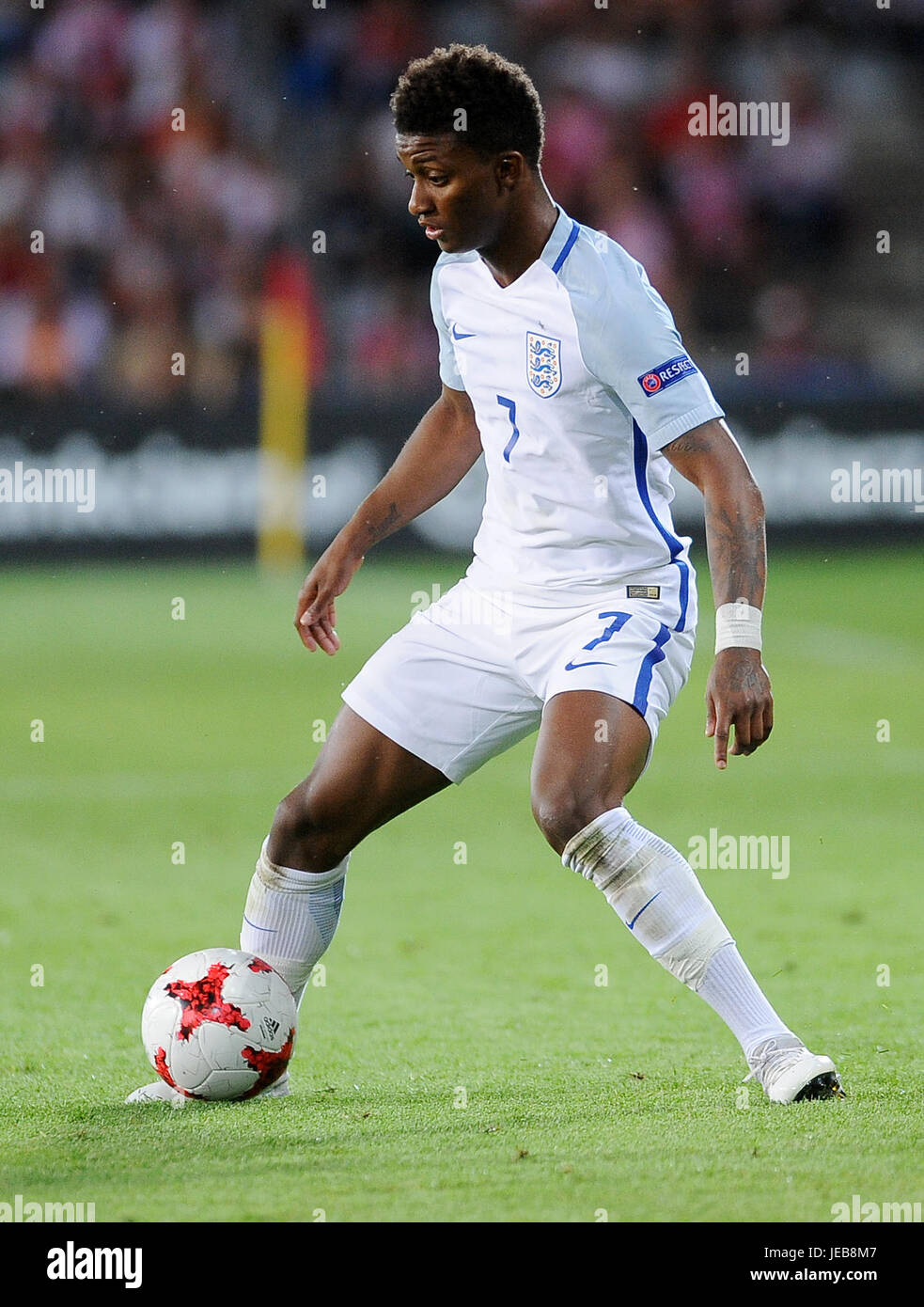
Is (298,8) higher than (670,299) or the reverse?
higher

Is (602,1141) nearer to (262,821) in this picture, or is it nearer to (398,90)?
(398,90)

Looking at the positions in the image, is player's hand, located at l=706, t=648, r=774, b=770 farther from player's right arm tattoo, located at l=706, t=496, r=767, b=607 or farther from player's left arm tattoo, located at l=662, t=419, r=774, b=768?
player's right arm tattoo, located at l=706, t=496, r=767, b=607

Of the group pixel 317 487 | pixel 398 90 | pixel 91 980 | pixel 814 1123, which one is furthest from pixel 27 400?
pixel 814 1123

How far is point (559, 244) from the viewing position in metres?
4.22

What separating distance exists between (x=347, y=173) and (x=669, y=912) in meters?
13.6

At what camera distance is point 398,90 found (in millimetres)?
4090

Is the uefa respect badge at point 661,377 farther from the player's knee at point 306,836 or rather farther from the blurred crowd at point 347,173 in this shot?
the blurred crowd at point 347,173

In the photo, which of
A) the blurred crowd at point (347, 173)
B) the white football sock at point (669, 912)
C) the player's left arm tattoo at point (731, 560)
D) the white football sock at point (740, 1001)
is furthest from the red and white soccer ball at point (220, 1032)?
the blurred crowd at point (347, 173)

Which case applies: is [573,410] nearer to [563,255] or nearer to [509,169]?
[563,255]

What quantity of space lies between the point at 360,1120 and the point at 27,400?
10.6 metres

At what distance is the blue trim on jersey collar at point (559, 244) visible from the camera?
4203mm

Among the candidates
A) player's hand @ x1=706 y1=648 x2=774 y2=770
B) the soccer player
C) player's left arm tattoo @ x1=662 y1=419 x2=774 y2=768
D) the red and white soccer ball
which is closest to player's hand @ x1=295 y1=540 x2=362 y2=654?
the soccer player

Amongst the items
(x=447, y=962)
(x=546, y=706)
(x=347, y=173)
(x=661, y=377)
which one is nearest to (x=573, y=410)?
(x=661, y=377)

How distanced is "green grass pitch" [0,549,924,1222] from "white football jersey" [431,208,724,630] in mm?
1157
